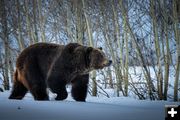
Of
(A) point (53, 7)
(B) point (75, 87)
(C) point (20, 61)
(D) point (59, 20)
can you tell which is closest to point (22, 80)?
(C) point (20, 61)

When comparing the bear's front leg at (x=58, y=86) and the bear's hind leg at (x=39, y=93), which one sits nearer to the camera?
the bear's front leg at (x=58, y=86)

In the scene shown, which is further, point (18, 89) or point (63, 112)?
point (18, 89)

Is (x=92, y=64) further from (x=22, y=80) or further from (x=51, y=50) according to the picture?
(x=22, y=80)

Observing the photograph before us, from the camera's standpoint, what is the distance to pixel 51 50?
7.83m

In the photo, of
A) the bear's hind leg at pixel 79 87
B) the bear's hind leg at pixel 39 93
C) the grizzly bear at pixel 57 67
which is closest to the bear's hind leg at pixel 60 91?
the grizzly bear at pixel 57 67

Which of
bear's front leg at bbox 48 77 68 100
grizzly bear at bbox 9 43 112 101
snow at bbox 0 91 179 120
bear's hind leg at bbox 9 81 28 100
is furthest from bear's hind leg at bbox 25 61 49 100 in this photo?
snow at bbox 0 91 179 120

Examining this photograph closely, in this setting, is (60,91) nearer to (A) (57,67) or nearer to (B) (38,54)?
(A) (57,67)

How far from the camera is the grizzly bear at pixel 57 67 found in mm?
7309

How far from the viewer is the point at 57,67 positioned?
24.1 ft

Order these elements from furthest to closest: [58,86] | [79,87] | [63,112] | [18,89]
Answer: [18,89], [79,87], [58,86], [63,112]

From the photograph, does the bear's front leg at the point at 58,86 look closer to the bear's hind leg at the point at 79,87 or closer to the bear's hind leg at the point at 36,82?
the bear's hind leg at the point at 36,82

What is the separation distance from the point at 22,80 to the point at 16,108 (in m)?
2.52

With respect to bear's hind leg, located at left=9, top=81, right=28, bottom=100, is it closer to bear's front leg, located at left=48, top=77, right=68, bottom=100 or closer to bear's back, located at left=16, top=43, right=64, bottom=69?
bear's back, located at left=16, top=43, right=64, bottom=69

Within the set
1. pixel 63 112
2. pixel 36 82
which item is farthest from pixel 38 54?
pixel 63 112
